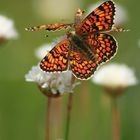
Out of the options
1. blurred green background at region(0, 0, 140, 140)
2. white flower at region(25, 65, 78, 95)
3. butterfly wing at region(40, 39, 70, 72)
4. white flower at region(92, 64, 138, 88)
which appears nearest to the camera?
butterfly wing at region(40, 39, 70, 72)

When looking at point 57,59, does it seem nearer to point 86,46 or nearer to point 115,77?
point 86,46

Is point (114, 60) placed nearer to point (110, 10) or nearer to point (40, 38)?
point (40, 38)

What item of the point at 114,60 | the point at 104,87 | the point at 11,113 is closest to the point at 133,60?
the point at 114,60

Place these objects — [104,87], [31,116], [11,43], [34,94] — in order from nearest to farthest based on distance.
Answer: [104,87], [31,116], [34,94], [11,43]

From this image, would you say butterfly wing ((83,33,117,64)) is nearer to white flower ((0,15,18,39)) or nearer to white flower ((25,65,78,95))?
white flower ((25,65,78,95))

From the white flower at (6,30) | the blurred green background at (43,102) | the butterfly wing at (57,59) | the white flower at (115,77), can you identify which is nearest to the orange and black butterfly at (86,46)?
the butterfly wing at (57,59)

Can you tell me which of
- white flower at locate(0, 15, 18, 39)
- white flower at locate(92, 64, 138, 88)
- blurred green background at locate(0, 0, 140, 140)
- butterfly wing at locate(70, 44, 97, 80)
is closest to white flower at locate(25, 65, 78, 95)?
Answer: butterfly wing at locate(70, 44, 97, 80)

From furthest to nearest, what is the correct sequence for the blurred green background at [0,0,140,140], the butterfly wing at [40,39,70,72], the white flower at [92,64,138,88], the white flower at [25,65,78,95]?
1. the blurred green background at [0,0,140,140]
2. the white flower at [92,64,138,88]
3. the white flower at [25,65,78,95]
4. the butterfly wing at [40,39,70,72]

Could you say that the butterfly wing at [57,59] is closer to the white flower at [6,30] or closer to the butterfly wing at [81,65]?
the butterfly wing at [81,65]
